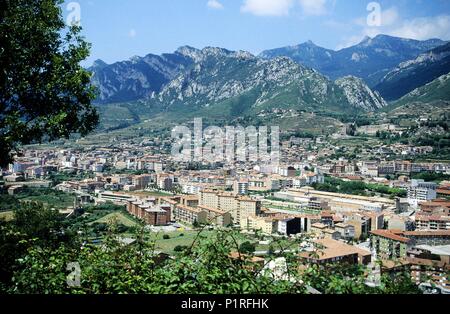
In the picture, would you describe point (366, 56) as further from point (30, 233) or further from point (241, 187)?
point (30, 233)

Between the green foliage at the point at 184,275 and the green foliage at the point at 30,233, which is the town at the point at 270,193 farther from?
the green foliage at the point at 184,275

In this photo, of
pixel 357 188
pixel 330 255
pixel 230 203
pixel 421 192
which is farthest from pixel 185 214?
pixel 330 255

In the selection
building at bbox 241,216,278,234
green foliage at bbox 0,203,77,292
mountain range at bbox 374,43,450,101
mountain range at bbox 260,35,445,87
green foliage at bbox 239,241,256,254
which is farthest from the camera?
mountain range at bbox 260,35,445,87

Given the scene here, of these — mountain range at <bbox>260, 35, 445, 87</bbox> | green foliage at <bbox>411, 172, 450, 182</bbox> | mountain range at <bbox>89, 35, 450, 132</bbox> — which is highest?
mountain range at <bbox>260, 35, 445, 87</bbox>

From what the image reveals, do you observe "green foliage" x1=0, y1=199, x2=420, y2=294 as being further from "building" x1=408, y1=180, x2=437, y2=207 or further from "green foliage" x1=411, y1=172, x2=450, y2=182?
"green foliage" x1=411, y1=172, x2=450, y2=182

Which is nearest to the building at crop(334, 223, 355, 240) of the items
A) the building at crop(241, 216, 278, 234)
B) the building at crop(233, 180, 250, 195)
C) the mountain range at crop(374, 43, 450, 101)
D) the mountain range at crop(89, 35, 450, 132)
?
the building at crop(241, 216, 278, 234)

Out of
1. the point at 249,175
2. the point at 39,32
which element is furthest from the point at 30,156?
the point at 39,32

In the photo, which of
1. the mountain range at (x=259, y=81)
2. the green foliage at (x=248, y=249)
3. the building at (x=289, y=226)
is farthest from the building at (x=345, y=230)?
the mountain range at (x=259, y=81)
